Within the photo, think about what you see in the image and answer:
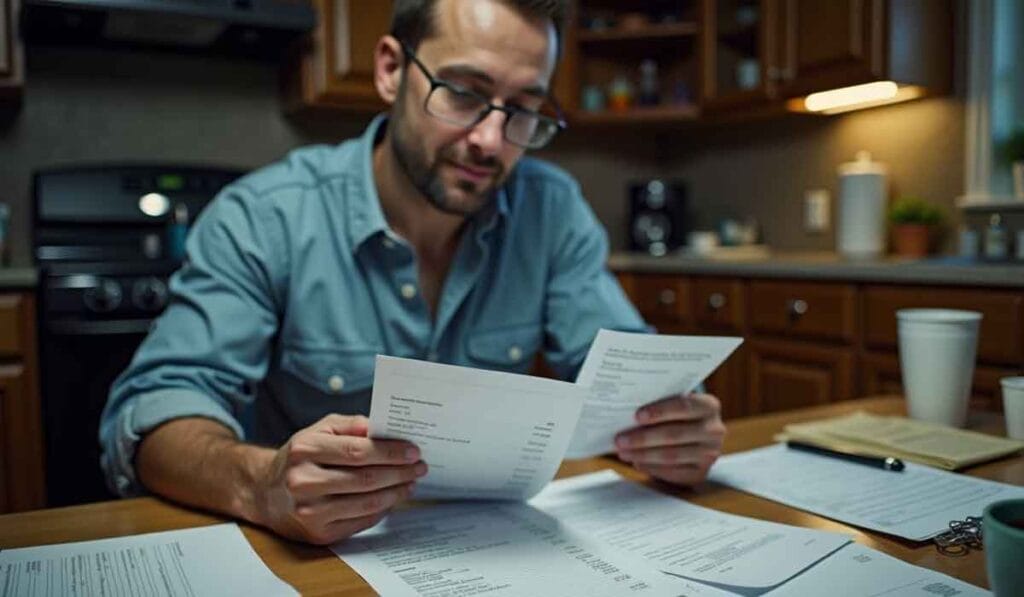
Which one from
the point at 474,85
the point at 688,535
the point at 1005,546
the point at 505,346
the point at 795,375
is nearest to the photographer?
the point at 1005,546

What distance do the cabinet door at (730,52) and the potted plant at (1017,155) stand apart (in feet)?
2.51

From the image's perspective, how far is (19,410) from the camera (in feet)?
6.84

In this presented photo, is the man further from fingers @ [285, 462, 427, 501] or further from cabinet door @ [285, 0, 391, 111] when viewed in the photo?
cabinet door @ [285, 0, 391, 111]

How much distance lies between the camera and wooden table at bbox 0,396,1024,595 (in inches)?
22.6

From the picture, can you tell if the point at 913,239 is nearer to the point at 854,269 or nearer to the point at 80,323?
the point at 854,269

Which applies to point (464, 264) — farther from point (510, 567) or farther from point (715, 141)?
point (715, 141)

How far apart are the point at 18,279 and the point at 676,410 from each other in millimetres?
1855

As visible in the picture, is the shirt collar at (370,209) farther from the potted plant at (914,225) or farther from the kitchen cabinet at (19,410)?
the potted plant at (914,225)

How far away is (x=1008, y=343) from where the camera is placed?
185 centimetres

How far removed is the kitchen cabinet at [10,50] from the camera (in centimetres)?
227

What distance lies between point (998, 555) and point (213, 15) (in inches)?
95.7

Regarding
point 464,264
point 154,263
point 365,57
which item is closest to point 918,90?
point 365,57

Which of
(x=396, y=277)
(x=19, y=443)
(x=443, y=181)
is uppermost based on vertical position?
(x=443, y=181)

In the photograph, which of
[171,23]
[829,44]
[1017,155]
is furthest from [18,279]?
[1017,155]
